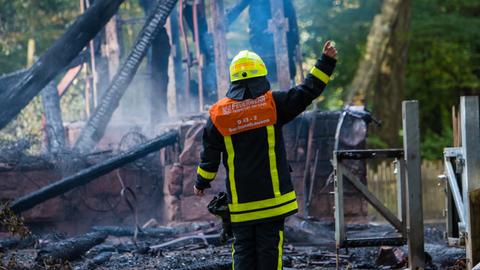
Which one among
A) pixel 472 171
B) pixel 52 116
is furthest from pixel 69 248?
pixel 52 116

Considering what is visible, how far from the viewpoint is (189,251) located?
10.0m

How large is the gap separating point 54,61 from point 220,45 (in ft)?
8.45

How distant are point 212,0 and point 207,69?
3.06 meters

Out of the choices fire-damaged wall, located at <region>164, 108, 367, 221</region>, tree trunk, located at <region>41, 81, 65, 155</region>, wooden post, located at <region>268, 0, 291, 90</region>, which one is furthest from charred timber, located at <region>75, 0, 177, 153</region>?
fire-damaged wall, located at <region>164, 108, 367, 221</region>

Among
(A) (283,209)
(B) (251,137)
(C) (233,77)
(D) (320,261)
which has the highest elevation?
(C) (233,77)

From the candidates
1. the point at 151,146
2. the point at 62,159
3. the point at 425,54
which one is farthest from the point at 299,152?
the point at 425,54

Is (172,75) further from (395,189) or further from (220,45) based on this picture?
(395,189)

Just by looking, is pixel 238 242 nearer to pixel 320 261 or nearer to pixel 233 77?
pixel 233 77

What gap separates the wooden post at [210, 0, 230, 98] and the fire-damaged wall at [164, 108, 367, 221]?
3.19 feet

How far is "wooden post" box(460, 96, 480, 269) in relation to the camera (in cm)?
704

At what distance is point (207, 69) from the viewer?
1691 centimetres

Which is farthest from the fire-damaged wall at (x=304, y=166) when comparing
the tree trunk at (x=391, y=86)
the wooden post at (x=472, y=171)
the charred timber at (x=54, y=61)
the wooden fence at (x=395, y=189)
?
the tree trunk at (x=391, y=86)

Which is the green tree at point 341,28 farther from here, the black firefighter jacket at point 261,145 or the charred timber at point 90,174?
the black firefighter jacket at point 261,145

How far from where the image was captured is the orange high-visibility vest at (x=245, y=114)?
634 centimetres
